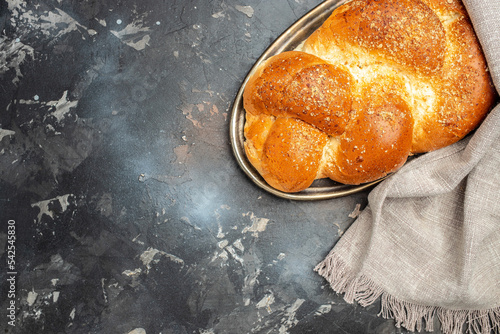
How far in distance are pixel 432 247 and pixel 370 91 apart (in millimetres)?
689

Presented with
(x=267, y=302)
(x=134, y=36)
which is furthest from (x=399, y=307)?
(x=134, y=36)

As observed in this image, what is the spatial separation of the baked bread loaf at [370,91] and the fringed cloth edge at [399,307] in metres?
0.44

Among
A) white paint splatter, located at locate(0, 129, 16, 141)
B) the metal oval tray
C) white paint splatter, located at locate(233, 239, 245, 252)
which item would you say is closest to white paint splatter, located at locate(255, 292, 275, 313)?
white paint splatter, located at locate(233, 239, 245, 252)

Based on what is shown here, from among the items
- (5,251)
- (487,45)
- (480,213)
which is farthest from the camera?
(5,251)

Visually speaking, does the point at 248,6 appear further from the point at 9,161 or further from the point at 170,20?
the point at 9,161

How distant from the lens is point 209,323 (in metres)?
1.48

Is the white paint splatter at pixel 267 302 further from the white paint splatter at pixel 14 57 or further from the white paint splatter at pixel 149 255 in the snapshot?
the white paint splatter at pixel 14 57

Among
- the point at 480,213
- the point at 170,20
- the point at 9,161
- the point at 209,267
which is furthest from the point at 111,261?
the point at 480,213

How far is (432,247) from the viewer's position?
4.60 ft

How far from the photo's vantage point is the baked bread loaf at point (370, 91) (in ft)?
3.77

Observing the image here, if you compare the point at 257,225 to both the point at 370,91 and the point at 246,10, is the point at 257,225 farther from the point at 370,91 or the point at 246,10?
the point at 246,10

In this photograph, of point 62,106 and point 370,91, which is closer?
point 370,91

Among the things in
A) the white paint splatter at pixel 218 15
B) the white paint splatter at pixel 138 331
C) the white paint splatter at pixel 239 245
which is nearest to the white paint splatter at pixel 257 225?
the white paint splatter at pixel 239 245

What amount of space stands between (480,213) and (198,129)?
114 cm
